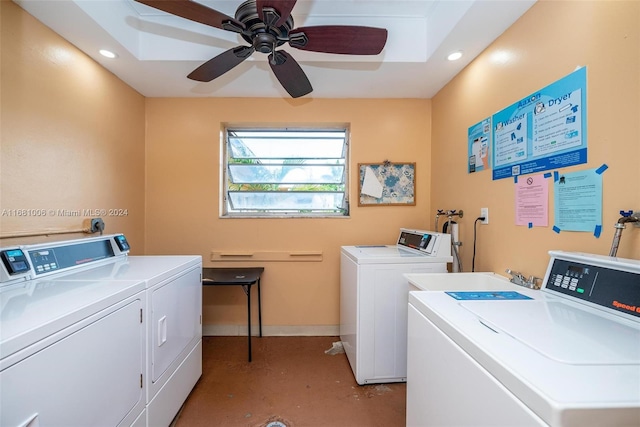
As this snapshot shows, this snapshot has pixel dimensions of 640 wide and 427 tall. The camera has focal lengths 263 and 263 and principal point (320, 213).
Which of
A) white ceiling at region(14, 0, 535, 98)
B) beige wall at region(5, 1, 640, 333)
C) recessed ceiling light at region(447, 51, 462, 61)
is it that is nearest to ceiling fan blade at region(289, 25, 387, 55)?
white ceiling at region(14, 0, 535, 98)

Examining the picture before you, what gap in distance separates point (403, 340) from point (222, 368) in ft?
5.03

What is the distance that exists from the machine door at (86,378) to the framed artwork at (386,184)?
7.11ft

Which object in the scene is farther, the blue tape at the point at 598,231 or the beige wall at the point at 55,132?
the beige wall at the point at 55,132

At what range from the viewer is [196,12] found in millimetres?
1362

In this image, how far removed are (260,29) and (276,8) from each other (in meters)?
0.24

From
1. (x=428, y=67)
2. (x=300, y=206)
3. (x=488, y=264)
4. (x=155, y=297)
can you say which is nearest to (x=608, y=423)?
(x=488, y=264)

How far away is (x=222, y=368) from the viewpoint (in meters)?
2.25

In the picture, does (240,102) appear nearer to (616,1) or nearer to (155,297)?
(155,297)

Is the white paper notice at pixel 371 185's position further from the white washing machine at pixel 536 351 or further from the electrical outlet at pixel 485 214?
the white washing machine at pixel 536 351

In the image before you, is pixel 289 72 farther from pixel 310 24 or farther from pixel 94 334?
pixel 94 334

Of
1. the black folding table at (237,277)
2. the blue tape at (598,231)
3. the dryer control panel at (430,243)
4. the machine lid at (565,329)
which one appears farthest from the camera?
the black folding table at (237,277)

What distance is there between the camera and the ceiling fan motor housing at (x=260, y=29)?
1420 mm

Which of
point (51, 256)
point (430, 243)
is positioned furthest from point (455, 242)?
point (51, 256)

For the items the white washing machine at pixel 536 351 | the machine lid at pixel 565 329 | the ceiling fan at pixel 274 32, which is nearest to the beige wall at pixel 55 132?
the ceiling fan at pixel 274 32
